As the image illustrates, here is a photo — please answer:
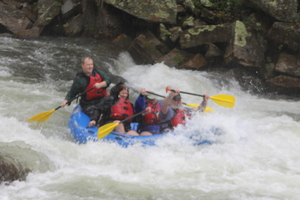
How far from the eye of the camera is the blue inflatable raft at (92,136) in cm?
468

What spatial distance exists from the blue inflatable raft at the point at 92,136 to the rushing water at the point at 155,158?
11cm

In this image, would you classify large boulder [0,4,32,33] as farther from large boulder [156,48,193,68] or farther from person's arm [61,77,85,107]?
person's arm [61,77,85,107]

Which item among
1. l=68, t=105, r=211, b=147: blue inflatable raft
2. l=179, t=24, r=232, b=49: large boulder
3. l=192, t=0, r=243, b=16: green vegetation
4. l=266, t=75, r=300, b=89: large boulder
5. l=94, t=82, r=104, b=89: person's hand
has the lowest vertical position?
l=68, t=105, r=211, b=147: blue inflatable raft

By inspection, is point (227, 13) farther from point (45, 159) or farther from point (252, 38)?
point (45, 159)

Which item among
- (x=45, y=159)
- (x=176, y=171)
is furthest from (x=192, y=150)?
(x=45, y=159)

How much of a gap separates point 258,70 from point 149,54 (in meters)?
2.50

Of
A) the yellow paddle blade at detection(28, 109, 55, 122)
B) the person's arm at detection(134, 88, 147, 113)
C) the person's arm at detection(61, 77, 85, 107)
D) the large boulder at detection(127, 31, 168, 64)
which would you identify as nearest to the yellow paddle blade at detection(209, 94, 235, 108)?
the person's arm at detection(134, 88, 147, 113)

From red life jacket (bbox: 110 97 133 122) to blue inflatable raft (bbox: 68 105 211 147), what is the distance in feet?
1.04

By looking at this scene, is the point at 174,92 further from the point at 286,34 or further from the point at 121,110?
the point at 286,34

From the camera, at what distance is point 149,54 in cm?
900

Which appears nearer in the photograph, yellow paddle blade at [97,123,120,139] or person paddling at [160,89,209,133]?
yellow paddle blade at [97,123,120,139]

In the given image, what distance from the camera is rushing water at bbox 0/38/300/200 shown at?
3.64 m

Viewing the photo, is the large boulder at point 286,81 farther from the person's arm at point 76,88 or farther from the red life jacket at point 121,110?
the person's arm at point 76,88

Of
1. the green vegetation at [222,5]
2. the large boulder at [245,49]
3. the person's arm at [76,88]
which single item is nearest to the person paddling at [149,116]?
the person's arm at [76,88]
